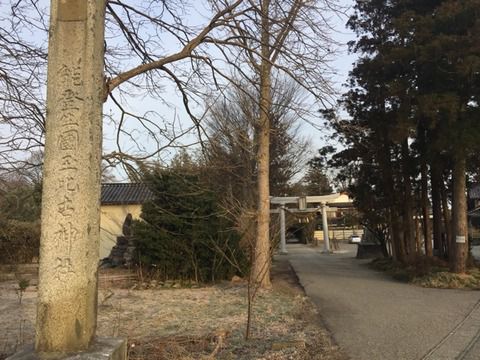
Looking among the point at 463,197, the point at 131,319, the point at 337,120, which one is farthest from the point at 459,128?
the point at 131,319

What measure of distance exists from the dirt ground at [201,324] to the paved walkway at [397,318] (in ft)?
1.52

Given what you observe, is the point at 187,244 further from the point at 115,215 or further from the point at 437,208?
the point at 115,215

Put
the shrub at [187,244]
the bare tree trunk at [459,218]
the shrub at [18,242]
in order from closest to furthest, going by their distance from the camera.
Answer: the bare tree trunk at [459,218]
the shrub at [187,244]
the shrub at [18,242]

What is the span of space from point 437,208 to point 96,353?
57.5ft

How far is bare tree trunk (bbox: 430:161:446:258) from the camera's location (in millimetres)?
18517

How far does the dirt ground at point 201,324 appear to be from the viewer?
22.2 feet

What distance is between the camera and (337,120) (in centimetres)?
796

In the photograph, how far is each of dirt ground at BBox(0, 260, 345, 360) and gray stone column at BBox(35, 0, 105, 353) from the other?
7.58ft

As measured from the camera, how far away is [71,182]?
391cm

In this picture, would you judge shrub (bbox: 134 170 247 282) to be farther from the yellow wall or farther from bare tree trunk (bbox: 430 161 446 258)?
the yellow wall

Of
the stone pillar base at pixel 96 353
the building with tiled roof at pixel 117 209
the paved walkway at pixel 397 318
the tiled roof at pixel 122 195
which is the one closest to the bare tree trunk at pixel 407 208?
the paved walkway at pixel 397 318

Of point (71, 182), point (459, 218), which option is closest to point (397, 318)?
point (459, 218)

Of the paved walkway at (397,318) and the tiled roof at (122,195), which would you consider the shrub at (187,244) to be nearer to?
the paved walkway at (397,318)

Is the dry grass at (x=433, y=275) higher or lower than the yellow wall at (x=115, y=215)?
lower
